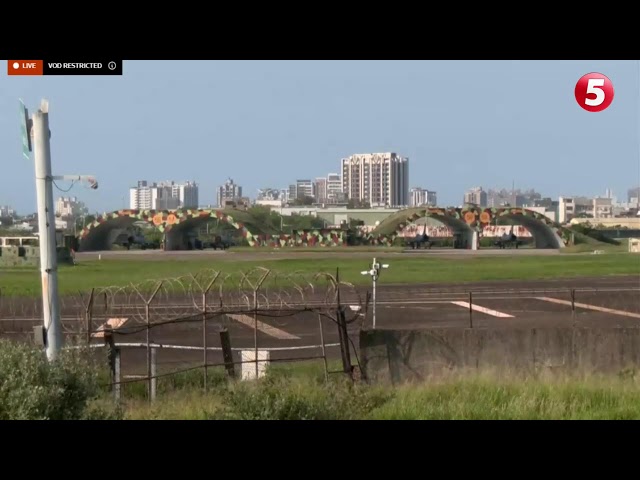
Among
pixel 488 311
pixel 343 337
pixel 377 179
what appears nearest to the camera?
pixel 343 337

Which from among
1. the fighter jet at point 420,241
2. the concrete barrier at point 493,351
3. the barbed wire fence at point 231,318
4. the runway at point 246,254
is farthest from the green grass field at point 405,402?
the fighter jet at point 420,241

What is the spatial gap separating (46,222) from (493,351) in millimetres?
8191

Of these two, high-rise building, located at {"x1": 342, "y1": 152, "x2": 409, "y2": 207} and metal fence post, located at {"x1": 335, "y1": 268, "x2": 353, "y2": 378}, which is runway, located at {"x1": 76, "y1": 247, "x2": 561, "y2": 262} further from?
metal fence post, located at {"x1": 335, "y1": 268, "x2": 353, "y2": 378}

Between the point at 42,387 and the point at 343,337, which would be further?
the point at 343,337

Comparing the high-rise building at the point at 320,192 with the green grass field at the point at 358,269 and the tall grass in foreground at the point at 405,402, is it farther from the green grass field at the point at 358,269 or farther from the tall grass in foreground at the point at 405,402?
the tall grass in foreground at the point at 405,402

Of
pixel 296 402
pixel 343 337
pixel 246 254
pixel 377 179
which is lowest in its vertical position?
pixel 343 337

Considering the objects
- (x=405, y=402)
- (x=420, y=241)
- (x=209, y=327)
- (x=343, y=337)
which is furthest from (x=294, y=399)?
(x=420, y=241)

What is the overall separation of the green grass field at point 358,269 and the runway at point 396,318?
170 cm

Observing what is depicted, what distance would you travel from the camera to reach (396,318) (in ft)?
79.7

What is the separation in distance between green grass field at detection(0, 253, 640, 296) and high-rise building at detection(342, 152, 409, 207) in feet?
9.31

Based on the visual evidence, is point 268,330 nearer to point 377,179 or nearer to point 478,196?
point 377,179
